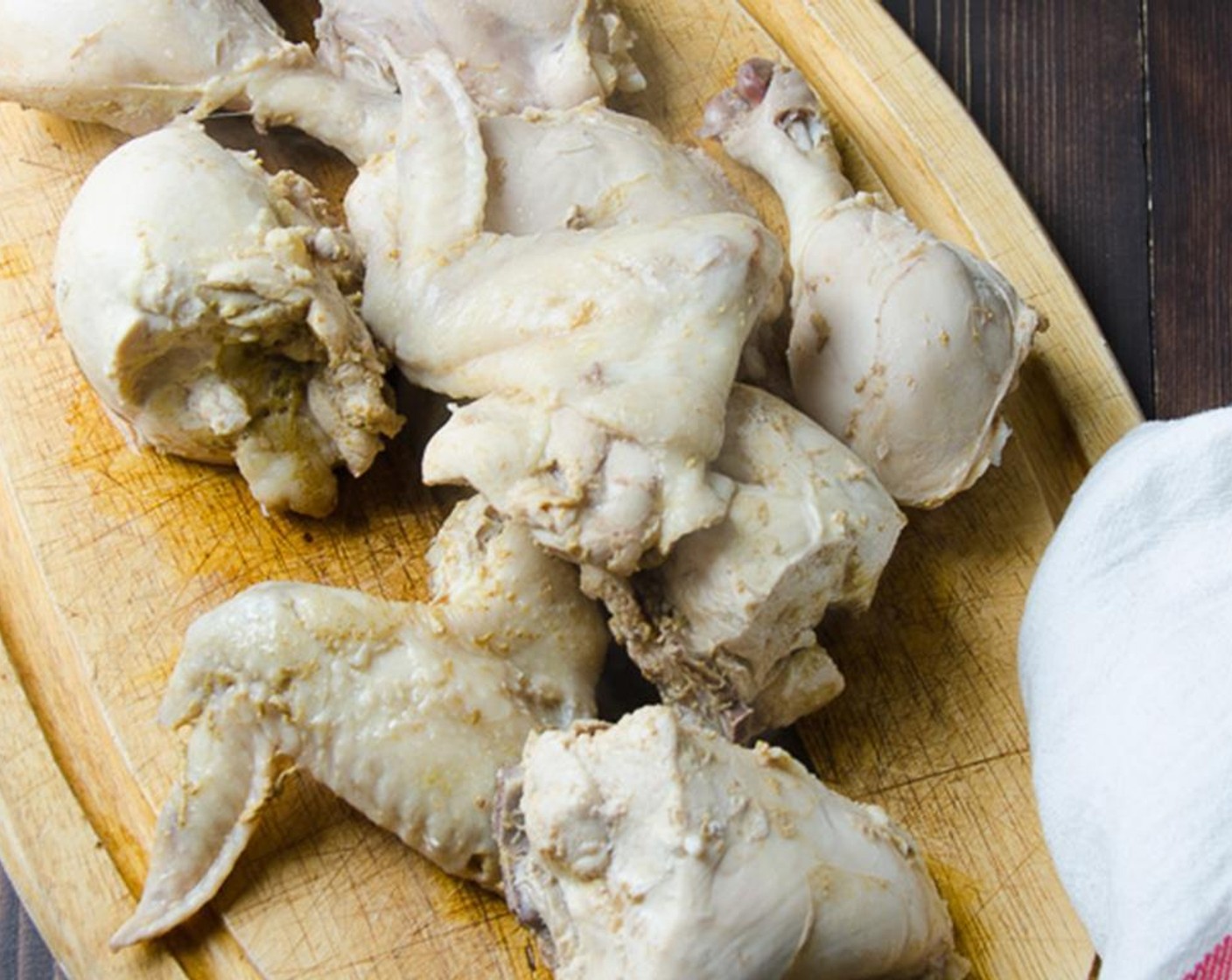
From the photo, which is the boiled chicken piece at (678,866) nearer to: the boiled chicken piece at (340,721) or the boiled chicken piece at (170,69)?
the boiled chicken piece at (340,721)

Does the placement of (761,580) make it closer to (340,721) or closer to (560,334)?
(560,334)

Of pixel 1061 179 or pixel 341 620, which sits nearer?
pixel 341 620

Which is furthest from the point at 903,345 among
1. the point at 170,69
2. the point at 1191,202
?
the point at 1191,202

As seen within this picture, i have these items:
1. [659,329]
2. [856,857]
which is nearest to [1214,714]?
[856,857]

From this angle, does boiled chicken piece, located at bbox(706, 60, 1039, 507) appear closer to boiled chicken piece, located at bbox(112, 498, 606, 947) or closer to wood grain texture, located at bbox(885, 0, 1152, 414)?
boiled chicken piece, located at bbox(112, 498, 606, 947)

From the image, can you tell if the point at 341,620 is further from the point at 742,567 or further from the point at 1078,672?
the point at 1078,672

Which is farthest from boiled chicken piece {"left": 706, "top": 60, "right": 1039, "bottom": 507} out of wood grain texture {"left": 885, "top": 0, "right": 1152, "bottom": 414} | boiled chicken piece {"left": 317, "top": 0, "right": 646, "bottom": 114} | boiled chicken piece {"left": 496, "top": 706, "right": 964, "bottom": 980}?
wood grain texture {"left": 885, "top": 0, "right": 1152, "bottom": 414}
